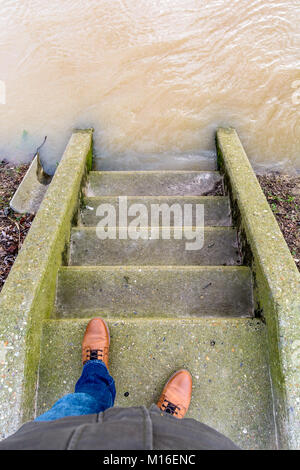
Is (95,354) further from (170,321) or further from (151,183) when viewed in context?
(151,183)

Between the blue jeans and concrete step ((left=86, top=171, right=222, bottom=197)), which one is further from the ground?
concrete step ((left=86, top=171, right=222, bottom=197))

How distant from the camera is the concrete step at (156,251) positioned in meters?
2.59

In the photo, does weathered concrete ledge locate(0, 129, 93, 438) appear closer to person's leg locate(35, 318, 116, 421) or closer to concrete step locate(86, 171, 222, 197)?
person's leg locate(35, 318, 116, 421)

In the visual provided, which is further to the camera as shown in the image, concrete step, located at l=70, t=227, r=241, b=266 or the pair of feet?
concrete step, located at l=70, t=227, r=241, b=266

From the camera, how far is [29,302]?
1965mm

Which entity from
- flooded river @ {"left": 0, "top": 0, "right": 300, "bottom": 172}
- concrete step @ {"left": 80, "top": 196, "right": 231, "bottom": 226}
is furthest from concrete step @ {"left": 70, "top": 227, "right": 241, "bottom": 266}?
flooded river @ {"left": 0, "top": 0, "right": 300, "bottom": 172}

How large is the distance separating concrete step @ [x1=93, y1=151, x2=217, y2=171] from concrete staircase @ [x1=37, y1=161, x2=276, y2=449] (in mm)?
955

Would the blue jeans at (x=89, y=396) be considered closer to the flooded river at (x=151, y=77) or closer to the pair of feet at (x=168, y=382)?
the pair of feet at (x=168, y=382)

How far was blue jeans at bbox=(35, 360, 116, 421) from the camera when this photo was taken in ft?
5.02

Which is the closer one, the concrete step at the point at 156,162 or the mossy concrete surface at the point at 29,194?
the mossy concrete surface at the point at 29,194

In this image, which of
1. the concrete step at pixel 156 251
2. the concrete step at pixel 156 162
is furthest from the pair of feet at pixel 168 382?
the concrete step at pixel 156 162

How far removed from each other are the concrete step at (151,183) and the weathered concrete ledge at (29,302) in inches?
24.4

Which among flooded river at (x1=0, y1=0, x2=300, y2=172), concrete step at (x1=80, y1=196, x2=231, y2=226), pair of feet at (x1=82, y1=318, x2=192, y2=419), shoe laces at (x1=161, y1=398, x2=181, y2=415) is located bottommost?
shoe laces at (x1=161, y1=398, x2=181, y2=415)
